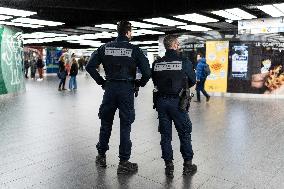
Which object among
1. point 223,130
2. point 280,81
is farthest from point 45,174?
point 280,81

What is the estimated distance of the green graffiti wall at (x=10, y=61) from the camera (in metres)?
11.8

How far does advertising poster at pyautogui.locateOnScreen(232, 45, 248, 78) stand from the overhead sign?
48.1 inches

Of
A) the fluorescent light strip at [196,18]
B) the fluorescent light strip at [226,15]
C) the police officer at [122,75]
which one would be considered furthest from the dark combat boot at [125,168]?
the fluorescent light strip at [196,18]

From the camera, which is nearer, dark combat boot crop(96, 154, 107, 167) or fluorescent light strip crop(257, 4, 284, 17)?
dark combat boot crop(96, 154, 107, 167)

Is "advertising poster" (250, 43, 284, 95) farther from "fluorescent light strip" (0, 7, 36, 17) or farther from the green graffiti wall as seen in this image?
the green graffiti wall

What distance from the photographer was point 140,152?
196 inches

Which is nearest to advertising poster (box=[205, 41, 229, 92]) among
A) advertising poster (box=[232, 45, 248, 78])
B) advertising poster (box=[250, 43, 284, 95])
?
advertising poster (box=[232, 45, 248, 78])

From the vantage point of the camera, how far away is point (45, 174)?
3934 millimetres

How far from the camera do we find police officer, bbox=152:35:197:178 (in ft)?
12.9

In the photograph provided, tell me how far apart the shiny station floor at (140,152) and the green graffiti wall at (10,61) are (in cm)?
376

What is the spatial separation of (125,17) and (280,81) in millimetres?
6944

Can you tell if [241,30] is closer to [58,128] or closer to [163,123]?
[58,128]

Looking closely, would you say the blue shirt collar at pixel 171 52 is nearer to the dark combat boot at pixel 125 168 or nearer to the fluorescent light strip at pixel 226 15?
the dark combat boot at pixel 125 168

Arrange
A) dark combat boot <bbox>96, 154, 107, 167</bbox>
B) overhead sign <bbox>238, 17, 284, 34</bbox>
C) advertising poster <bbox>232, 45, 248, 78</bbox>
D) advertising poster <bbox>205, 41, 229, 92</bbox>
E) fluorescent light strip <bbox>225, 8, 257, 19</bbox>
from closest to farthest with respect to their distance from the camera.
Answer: dark combat boot <bbox>96, 154, 107, 167</bbox> < fluorescent light strip <bbox>225, 8, 257, 19</bbox> < overhead sign <bbox>238, 17, 284, 34</bbox> < advertising poster <bbox>232, 45, 248, 78</bbox> < advertising poster <bbox>205, 41, 229, 92</bbox>
